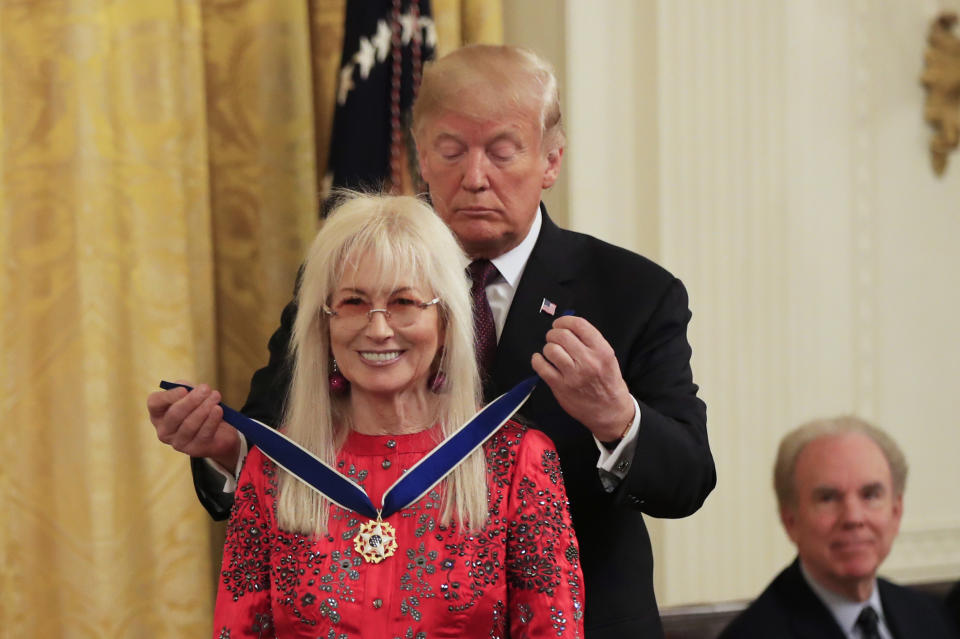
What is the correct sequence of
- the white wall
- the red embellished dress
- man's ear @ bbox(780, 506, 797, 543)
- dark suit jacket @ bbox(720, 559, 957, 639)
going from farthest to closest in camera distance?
the white wall → man's ear @ bbox(780, 506, 797, 543) → dark suit jacket @ bbox(720, 559, 957, 639) → the red embellished dress

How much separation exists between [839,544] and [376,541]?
872 millimetres

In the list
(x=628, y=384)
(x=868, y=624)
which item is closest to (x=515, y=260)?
(x=628, y=384)

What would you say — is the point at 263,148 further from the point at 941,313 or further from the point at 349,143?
the point at 941,313

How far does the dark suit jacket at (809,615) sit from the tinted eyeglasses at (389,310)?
33.0 inches

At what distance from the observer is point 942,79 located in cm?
464

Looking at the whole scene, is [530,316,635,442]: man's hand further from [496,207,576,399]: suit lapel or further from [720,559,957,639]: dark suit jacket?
[720,559,957,639]: dark suit jacket

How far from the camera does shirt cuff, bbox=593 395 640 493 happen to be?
2205 millimetres

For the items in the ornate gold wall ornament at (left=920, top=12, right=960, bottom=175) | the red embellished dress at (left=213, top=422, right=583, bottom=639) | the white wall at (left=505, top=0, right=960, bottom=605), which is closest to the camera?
the red embellished dress at (left=213, top=422, right=583, bottom=639)

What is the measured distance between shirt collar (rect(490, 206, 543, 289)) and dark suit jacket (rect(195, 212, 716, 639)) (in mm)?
18

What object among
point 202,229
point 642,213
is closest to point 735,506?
point 642,213

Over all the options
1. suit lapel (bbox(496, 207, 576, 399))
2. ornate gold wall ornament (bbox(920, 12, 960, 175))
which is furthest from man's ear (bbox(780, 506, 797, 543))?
ornate gold wall ornament (bbox(920, 12, 960, 175))

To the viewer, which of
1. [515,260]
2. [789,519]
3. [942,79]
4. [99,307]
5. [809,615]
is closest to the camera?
[809,615]

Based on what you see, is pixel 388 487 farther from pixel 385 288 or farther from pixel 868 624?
pixel 868 624

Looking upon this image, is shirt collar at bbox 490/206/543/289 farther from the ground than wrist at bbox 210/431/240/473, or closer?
farther from the ground
